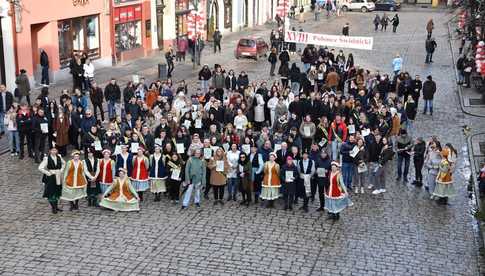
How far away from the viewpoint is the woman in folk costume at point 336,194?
15.8 meters

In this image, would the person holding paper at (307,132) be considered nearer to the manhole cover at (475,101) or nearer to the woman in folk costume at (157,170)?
the woman in folk costume at (157,170)

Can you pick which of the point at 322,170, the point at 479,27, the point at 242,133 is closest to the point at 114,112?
the point at 242,133

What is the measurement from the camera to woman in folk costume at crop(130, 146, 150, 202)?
653 inches

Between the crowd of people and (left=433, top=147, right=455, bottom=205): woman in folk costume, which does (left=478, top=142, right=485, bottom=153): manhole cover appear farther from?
(left=433, top=147, right=455, bottom=205): woman in folk costume

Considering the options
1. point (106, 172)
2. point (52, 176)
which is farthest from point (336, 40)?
point (52, 176)

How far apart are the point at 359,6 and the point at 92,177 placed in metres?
60.4

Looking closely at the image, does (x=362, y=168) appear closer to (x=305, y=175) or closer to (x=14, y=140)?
(x=305, y=175)

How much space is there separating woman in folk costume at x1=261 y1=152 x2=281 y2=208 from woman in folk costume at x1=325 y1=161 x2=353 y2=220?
1212 millimetres

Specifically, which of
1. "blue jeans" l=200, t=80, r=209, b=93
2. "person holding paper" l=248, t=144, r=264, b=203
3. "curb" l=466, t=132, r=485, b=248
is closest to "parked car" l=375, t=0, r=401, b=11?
"blue jeans" l=200, t=80, r=209, b=93

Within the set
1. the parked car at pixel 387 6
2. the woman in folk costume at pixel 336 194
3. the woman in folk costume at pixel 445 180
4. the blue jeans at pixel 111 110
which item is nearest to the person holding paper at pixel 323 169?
the woman in folk costume at pixel 336 194

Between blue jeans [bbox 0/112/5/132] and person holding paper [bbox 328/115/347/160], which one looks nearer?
person holding paper [bbox 328/115/347/160]

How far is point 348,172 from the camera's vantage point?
18.0 m

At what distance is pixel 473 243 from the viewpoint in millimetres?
15070

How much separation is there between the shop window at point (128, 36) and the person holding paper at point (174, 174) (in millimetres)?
21646
